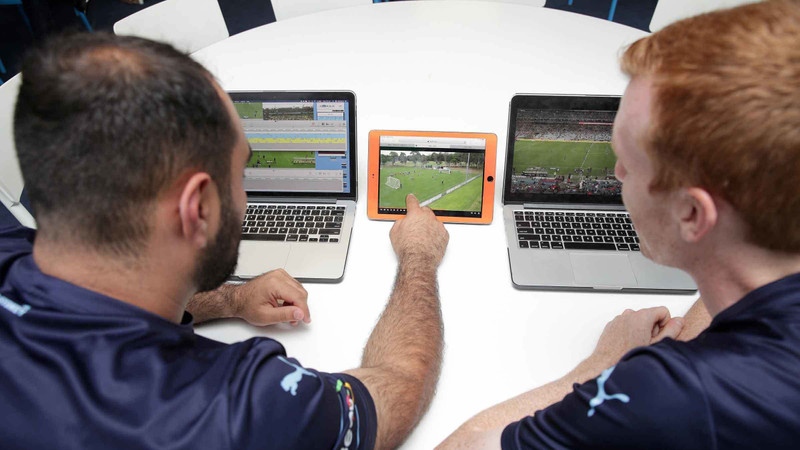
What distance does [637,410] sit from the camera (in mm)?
659

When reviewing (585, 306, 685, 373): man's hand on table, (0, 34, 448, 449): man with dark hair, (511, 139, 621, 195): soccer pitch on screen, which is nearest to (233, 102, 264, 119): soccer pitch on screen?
(0, 34, 448, 449): man with dark hair

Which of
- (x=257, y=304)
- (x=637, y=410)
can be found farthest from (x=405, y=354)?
(x=637, y=410)

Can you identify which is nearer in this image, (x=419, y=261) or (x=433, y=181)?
(x=419, y=261)

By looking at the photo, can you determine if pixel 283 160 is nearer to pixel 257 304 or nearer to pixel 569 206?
pixel 257 304

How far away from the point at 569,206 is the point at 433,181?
35 centimetres

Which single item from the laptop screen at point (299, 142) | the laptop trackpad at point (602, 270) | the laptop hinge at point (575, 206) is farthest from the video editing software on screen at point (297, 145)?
the laptop trackpad at point (602, 270)

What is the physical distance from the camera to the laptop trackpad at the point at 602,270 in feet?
3.91

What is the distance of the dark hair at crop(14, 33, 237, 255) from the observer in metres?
0.65

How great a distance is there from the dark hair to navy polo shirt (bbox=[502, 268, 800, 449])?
62cm

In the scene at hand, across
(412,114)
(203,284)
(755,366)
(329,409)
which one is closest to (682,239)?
(755,366)

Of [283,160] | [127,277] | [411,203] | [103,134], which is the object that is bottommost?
[411,203]

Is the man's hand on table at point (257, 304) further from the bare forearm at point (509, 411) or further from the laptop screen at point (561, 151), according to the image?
the laptop screen at point (561, 151)

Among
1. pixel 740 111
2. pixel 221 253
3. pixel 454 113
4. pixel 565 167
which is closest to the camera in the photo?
pixel 740 111

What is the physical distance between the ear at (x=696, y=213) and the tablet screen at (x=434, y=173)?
65 cm
